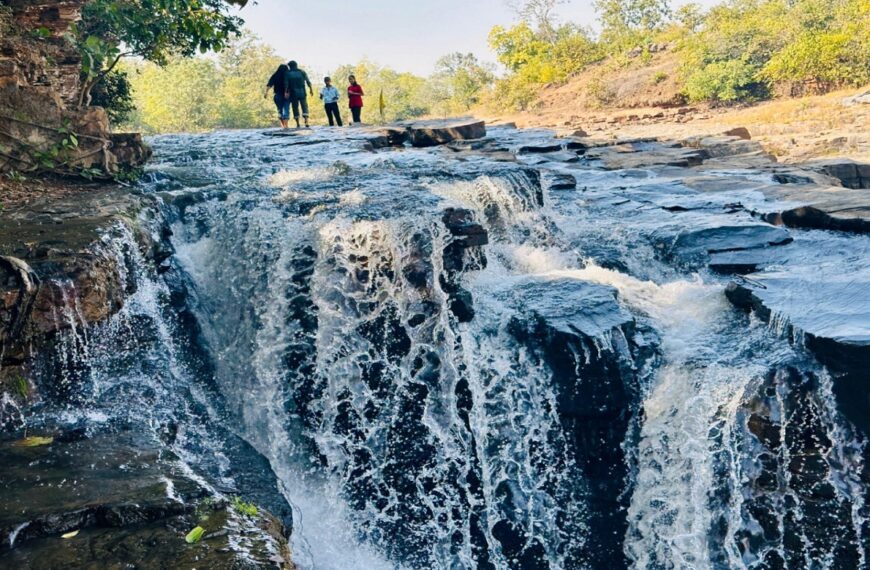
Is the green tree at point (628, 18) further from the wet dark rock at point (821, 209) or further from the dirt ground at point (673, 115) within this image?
the wet dark rock at point (821, 209)

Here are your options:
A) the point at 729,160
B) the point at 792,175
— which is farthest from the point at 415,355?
the point at 729,160

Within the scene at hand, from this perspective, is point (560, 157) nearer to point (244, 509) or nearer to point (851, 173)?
point (851, 173)

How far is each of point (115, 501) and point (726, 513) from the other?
369 cm

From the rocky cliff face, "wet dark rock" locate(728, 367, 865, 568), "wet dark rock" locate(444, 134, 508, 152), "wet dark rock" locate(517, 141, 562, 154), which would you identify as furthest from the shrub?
the rocky cliff face

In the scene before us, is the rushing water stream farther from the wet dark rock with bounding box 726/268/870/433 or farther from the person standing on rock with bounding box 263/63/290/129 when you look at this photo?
the person standing on rock with bounding box 263/63/290/129

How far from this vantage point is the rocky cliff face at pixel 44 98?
20.4ft

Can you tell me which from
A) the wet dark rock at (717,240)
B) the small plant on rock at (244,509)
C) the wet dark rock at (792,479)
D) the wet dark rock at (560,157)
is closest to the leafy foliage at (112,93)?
the wet dark rock at (560,157)

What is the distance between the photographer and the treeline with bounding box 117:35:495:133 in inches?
1298

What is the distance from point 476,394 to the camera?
17.1ft

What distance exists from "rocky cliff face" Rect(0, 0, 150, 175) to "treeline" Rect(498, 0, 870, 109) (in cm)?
1646

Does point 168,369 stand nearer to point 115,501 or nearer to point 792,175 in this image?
point 115,501

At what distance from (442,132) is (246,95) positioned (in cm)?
2876

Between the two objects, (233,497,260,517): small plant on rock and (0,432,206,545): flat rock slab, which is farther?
(233,497,260,517): small plant on rock

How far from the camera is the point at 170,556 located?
288 centimetres
